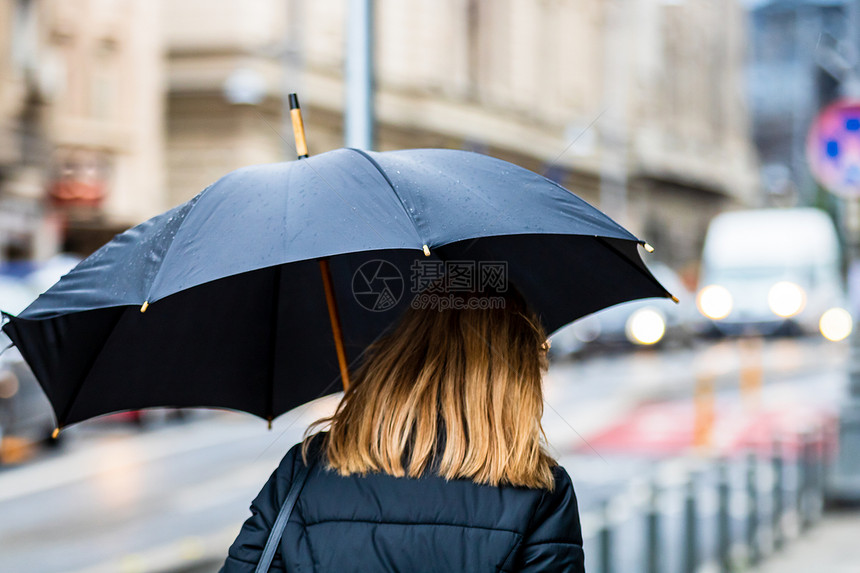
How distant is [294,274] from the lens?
335 cm

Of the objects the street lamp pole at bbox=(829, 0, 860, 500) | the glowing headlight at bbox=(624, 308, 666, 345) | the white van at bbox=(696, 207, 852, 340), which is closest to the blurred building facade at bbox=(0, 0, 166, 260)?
the glowing headlight at bbox=(624, 308, 666, 345)

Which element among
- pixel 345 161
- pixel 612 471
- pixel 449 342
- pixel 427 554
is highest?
pixel 345 161

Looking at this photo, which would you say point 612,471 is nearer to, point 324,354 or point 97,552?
point 97,552

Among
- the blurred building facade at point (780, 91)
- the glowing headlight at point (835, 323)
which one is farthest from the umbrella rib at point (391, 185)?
the blurred building facade at point (780, 91)

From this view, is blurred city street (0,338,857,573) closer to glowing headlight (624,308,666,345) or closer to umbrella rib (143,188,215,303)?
umbrella rib (143,188,215,303)

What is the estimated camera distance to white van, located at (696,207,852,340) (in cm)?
2903

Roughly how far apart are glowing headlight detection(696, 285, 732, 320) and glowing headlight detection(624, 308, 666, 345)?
1227 millimetres

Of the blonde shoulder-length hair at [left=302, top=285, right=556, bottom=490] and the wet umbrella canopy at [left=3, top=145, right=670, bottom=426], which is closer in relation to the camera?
the blonde shoulder-length hair at [left=302, top=285, right=556, bottom=490]

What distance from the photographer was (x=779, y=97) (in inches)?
3263

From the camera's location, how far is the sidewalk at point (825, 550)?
7.47 m

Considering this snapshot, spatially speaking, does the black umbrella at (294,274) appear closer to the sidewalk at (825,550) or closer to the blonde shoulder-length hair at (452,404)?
the blonde shoulder-length hair at (452,404)

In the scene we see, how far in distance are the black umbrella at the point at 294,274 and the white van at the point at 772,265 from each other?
26.2 metres

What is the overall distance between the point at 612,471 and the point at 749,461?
5122 millimetres

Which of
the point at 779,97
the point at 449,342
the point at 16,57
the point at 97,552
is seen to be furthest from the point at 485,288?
the point at 779,97
